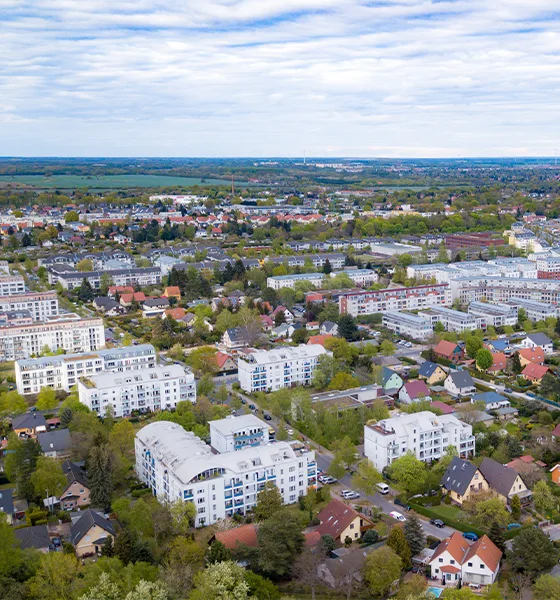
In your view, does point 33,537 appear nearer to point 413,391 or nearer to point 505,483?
point 505,483

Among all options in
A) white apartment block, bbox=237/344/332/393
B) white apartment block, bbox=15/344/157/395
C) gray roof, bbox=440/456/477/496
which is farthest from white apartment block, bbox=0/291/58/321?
gray roof, bbox=440/456/477/496

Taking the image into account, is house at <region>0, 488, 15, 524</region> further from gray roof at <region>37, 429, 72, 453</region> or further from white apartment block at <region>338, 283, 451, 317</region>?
white apartment block at <region>338, 283, 451, 317</region>

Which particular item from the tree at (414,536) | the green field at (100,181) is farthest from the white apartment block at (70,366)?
the green field at (100,181)

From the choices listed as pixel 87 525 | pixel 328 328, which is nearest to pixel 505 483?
pixel 87 525

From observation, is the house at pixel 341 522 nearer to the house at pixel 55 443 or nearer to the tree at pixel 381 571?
the tree at pixel 381 571

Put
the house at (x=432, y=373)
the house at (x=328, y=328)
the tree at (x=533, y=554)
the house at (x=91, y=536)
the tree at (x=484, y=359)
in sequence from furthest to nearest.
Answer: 1. the house at (x=328, y=328)
2. the tree at (x=484, y=359)
3. the house at (x=432, y=373)
4. the house at (x=91, y=536)
5. the tree at (x=533, y=554)

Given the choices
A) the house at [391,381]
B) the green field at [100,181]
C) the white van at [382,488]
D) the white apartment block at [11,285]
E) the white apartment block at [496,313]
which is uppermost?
the green field at [100,181]

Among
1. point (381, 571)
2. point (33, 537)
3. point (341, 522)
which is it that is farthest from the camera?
point (341, 522)

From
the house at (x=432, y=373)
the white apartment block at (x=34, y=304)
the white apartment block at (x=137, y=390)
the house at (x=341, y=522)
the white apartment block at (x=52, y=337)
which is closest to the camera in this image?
the house at (x=341, y=522)
